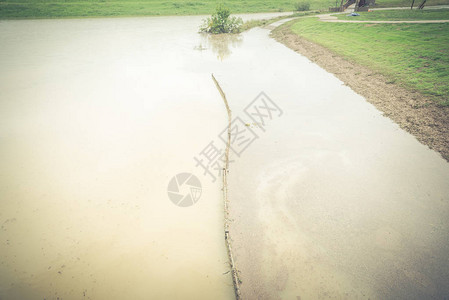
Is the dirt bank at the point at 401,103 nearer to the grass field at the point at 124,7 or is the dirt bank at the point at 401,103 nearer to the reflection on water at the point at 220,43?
the reflection on water at the point at 220,43

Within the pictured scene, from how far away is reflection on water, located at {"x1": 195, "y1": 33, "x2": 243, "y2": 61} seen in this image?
61.9 ft

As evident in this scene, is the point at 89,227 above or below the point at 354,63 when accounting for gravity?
below

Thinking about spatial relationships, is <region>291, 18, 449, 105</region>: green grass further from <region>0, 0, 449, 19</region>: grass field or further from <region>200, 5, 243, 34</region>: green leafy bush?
<region>0, 0, 449, 19</region>: grass field

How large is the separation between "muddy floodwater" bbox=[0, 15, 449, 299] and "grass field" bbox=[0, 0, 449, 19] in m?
42.8

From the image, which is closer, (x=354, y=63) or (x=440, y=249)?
(x=440, y=249)

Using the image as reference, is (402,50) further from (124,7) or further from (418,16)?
(124,7)

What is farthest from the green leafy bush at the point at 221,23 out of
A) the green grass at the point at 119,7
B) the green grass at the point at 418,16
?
the green grass at the point at 119,7

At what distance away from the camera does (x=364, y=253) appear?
4.27m

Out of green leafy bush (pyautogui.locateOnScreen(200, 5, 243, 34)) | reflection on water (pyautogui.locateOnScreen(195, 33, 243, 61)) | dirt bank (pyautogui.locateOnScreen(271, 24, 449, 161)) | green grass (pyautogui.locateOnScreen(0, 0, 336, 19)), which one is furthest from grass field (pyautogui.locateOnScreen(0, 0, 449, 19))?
dirt bank (pyautogui.locateOnScreen(271, 24, 449, 161))

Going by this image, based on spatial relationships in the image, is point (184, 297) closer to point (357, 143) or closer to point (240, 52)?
point (357, 143)

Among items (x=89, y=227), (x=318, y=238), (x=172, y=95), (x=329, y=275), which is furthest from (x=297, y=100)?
(x=89, y=227)

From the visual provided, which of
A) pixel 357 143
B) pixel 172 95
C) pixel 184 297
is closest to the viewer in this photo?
pixel 184 297

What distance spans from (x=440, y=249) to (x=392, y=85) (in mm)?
8632

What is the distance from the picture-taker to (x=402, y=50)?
12.5 m
